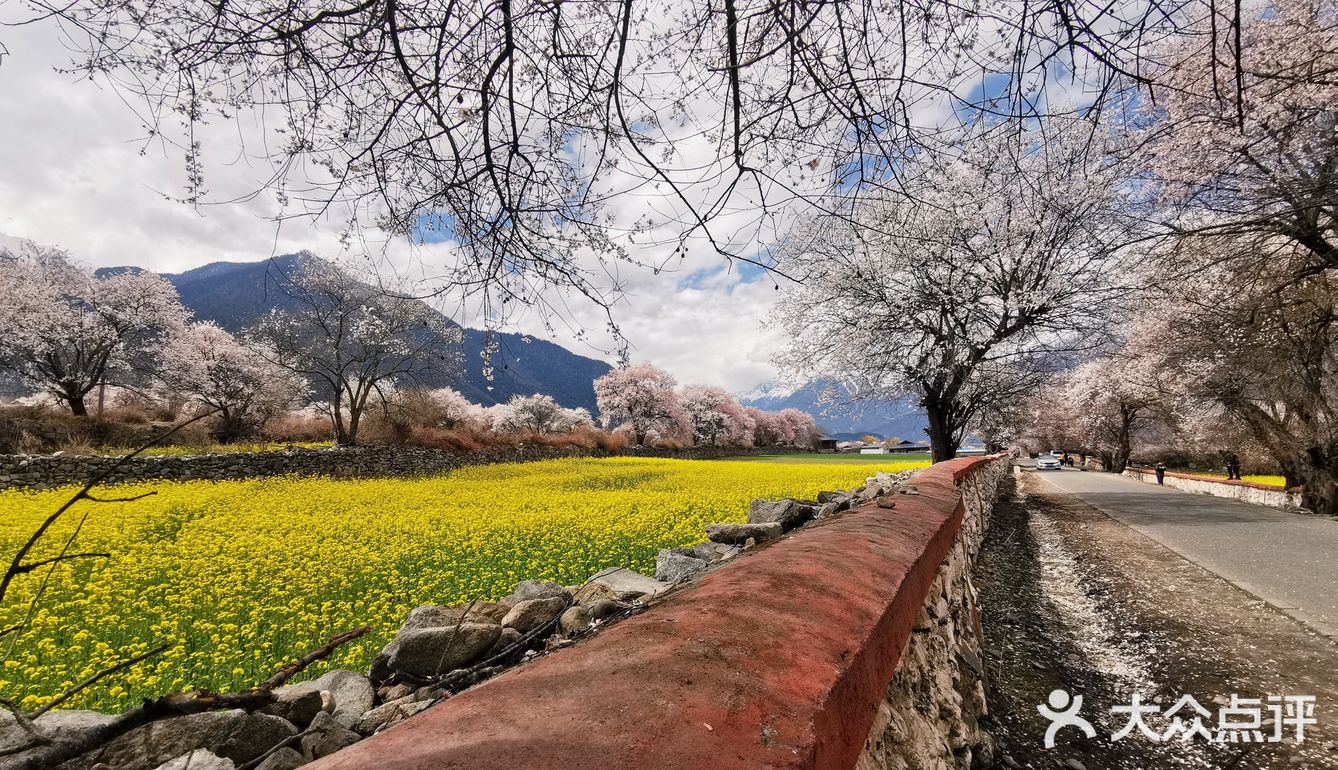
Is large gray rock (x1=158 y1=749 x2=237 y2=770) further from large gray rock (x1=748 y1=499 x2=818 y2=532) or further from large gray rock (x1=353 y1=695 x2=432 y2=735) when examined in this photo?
large gray rock (x1=748 y1=499 x2=818 y2=532)

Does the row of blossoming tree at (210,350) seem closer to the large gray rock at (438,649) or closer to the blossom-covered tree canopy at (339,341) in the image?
the blossom-covered tree canopy at (339,341)

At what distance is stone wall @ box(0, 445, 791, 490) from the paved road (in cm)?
1578

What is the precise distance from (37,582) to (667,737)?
8093mm

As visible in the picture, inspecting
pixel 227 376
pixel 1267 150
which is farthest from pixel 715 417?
pixel 1267 150

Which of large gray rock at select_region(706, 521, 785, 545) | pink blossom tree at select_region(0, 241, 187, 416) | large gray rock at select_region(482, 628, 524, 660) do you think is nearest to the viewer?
large gray rock at select_region(482, 628, 524, 660)

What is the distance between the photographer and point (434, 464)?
21.1 meters

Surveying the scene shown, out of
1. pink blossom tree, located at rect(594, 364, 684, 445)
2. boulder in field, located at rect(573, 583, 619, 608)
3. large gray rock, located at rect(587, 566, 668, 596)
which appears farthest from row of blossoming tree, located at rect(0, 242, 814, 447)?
pink blossom tree, located at rect(594, 364, 684, 445)

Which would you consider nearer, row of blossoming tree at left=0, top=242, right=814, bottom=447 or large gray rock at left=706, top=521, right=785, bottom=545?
large gray rock at left=706, top=521, right=785, bottom=545

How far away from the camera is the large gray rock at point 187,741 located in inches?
55.6

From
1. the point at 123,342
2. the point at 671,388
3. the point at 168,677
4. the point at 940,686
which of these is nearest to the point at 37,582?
the point at 168,677

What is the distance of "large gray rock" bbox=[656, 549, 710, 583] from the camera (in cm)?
331

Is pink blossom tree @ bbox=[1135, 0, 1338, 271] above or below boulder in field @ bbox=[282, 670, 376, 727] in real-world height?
above

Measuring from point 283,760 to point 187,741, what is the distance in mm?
256

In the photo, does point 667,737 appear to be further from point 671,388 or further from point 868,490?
point 671,388
